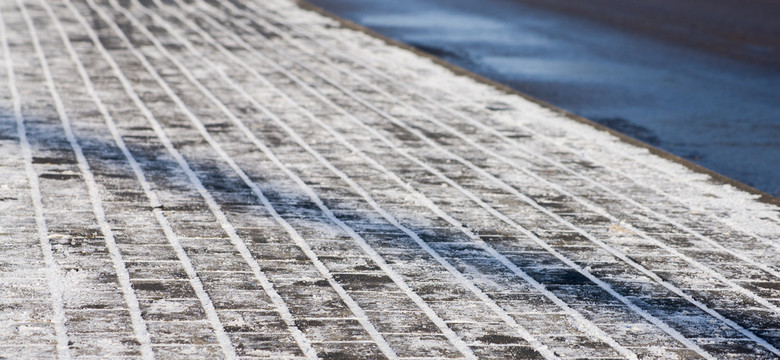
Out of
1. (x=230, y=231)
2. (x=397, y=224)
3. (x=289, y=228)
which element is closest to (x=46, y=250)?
(x=230, y=231)

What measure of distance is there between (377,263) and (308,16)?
27.5 ft

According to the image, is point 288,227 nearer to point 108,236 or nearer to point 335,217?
point 335,217

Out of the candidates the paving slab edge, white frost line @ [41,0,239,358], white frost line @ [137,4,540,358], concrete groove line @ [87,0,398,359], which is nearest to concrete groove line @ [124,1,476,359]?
white frost line @ [137,4,540,358]

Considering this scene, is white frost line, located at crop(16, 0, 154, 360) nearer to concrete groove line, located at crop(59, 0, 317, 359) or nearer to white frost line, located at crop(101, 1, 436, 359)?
concrete groove line, located at crop(59, 0, 317, 359)

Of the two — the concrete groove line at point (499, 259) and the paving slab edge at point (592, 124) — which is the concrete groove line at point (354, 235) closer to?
the concrete groove line at point (499, 259)

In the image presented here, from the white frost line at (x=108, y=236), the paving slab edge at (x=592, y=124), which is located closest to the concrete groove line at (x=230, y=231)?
the white frost line at (x=108, y=236)

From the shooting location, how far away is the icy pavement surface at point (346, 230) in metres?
3.14

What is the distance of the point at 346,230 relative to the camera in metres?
4.16

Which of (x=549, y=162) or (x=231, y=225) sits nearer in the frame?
(x=231, y=225)

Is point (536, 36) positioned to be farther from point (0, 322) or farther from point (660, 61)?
point (0, 322)

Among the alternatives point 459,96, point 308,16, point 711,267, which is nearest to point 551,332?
point 711,267

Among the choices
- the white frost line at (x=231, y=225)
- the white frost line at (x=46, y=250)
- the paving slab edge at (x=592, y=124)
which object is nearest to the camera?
the white frost line at (x=46, y=250)

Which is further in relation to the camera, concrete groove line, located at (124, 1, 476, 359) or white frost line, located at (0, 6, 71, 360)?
concrete groove line, located at (124, 1, 476, 359)

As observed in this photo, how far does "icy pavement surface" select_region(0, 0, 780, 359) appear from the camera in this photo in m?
3.14
